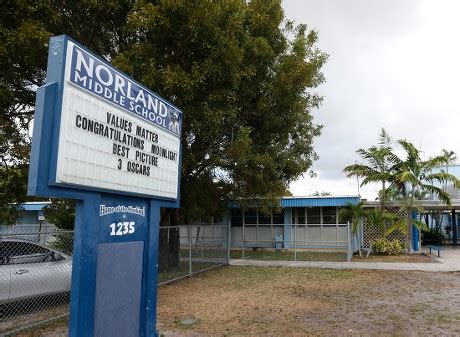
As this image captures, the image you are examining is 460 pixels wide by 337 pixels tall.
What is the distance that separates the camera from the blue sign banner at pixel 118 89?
4.74 metres

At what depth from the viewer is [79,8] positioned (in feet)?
35.3

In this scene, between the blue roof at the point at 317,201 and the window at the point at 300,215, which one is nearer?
the blue roof at the point at 317,201

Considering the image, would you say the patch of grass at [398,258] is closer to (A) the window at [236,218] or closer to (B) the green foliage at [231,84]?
(B) the green foliage at [231,84]

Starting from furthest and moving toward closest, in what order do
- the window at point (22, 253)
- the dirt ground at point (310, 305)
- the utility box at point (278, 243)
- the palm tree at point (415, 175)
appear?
1. the utility box at point (278, 243)
2. the palm tree at point (415, 175)
3. the window at point (22, 253)
4. the dirt ground at point (310, 305)

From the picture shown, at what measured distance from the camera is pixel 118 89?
539 cm

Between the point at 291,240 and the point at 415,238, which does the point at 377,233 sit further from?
the point at 291,240

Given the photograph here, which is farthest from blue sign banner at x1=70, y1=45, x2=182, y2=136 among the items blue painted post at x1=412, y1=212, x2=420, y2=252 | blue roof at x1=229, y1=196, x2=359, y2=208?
blue painted post at x1=412, y1=212, x2=420, y2=252

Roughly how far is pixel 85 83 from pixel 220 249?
13.7 metres

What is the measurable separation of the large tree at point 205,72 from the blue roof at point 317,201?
7.47 m

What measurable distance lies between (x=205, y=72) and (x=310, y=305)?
5.96 m

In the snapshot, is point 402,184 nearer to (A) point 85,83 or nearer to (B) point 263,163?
(B) point 263,163

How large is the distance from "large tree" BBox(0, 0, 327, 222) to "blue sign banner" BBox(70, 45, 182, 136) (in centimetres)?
368

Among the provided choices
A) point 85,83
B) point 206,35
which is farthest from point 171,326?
point 206,35

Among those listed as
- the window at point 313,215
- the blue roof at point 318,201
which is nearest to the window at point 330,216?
the window at point 313,215
